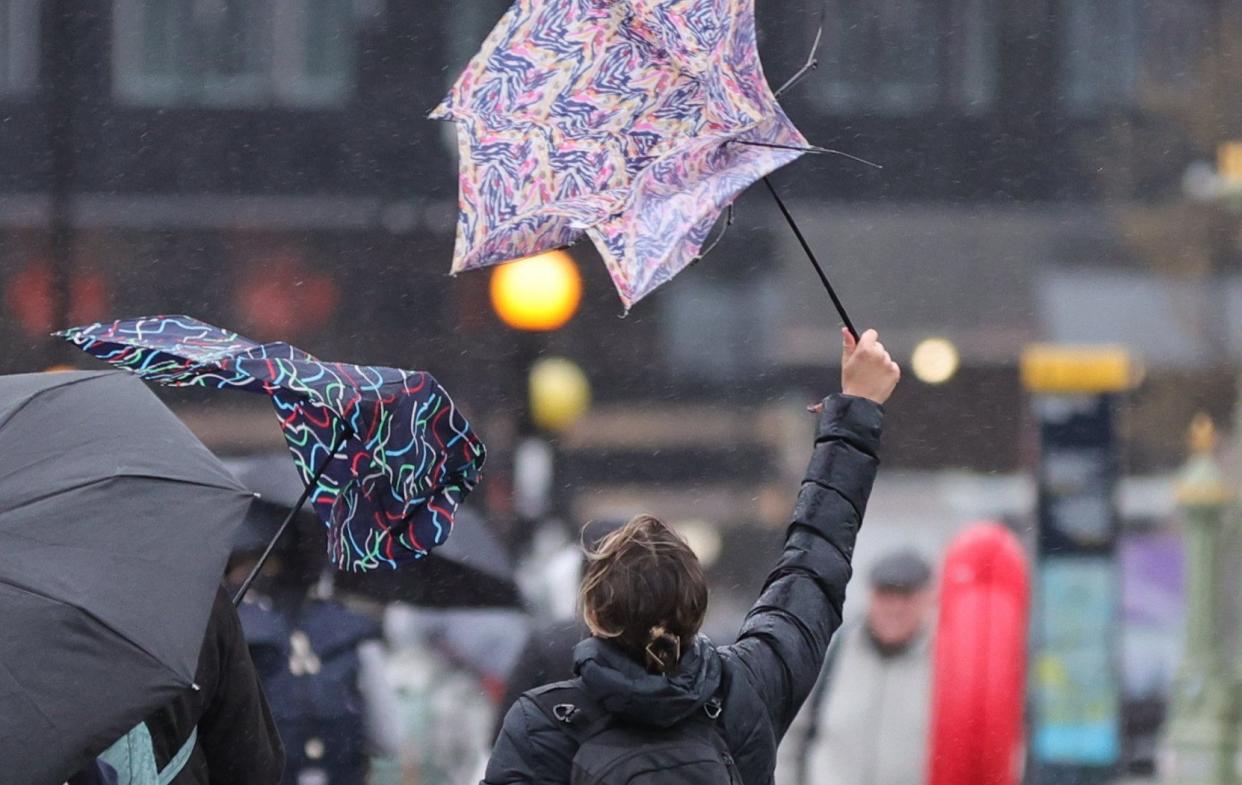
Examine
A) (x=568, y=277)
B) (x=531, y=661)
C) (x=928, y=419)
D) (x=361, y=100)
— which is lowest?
(x=531, y=661)

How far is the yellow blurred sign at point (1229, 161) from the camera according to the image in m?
5.72

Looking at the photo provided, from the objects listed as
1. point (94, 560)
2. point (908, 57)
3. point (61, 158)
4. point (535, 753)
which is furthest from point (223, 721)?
point (908, 57)

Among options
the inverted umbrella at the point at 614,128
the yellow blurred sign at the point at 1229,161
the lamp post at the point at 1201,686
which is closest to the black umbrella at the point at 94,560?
the inverted umbrella at the point at 614,128

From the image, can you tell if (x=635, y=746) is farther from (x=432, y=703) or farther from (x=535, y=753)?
(x=432, y=703)


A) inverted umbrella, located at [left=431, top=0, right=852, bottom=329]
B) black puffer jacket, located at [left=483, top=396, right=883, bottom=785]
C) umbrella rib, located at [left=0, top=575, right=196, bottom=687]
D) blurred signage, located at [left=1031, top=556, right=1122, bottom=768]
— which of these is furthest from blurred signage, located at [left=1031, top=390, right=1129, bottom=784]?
umbrella rib, located at [left=0, top=575, right=196, bottom=687]

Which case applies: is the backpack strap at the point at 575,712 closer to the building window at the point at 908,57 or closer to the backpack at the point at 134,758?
the backpack at the point at 134,758

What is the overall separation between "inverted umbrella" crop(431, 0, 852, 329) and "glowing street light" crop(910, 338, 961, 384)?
9.00 feet

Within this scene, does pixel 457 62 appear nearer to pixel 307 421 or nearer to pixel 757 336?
pixel 757 336

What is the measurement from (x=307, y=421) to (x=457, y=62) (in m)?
2.93

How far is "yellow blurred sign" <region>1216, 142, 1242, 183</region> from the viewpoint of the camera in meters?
5.72

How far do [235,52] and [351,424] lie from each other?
3128mm

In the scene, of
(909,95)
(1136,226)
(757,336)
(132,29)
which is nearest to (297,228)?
(132,29)

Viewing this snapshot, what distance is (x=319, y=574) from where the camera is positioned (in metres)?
5.53

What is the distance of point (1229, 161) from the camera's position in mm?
5734
